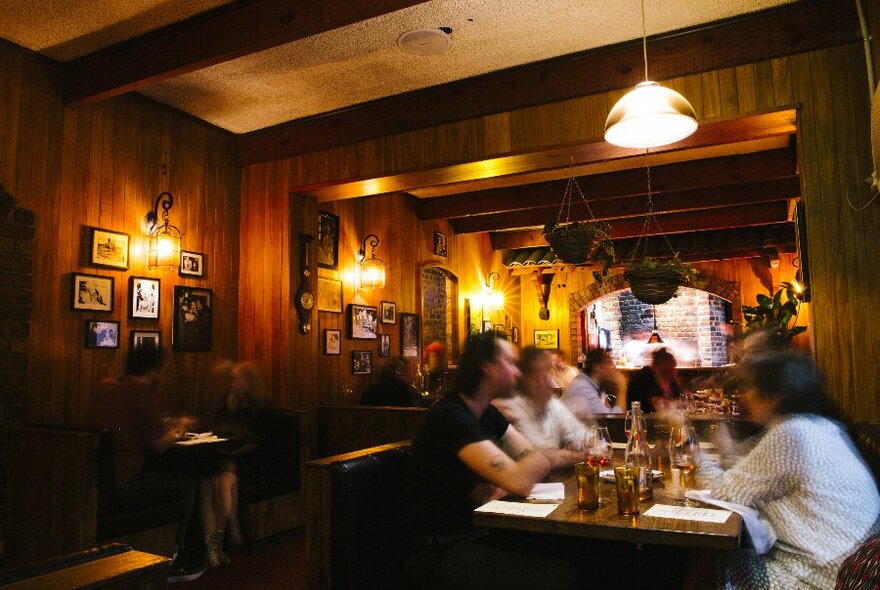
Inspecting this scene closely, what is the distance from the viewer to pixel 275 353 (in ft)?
18.2

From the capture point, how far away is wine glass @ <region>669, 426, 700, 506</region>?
2.62 metres

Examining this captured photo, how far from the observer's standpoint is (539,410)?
3703 mm

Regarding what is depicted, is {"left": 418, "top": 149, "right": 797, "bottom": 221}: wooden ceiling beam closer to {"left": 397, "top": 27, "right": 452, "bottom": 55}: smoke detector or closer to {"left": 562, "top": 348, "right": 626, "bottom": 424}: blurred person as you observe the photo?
{"left": 562, "top": 348, "right": 626, "bottom": 424}: blurred person

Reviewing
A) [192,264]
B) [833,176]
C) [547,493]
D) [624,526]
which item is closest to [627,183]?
[833,176]

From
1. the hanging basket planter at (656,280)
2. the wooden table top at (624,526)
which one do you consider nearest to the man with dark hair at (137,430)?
the wooden table top at (624,526)

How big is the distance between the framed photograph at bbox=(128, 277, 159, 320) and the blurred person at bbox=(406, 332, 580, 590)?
3196mm

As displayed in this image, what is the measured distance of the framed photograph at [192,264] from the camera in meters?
5.24

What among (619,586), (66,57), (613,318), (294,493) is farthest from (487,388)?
(613,318)

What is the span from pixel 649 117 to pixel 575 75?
1.74 meters

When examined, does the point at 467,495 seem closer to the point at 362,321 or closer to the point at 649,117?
the point at 649,117

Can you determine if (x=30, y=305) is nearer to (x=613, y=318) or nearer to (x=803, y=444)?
(x=803, y=444)

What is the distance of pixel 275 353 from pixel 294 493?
1.18 m

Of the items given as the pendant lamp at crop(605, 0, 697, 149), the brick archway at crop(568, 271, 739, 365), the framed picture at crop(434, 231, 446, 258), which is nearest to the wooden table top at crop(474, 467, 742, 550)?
the pendant lamp at crop(605, 0, 697, 149)

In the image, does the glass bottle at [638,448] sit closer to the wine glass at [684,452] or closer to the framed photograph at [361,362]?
the wine glass at [684,452]
